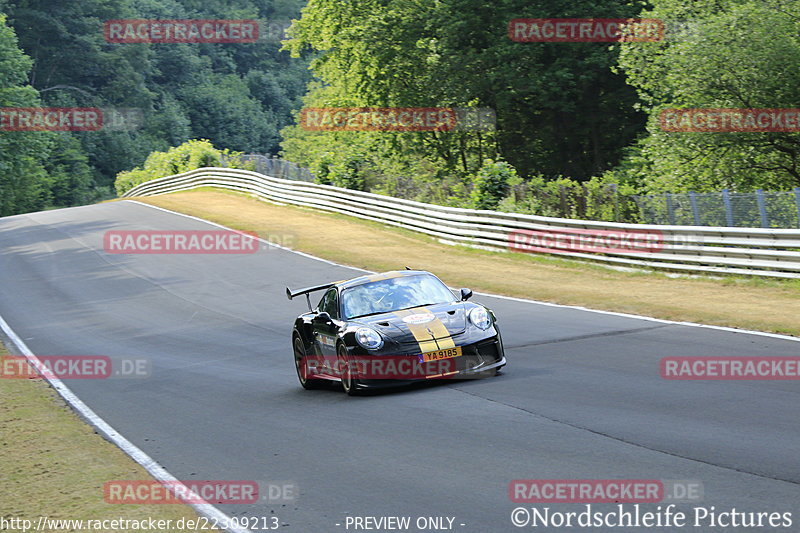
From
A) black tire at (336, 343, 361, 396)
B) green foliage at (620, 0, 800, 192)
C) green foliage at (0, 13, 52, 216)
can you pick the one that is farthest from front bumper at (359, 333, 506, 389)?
green foliage at (0, 13, 52, 216)

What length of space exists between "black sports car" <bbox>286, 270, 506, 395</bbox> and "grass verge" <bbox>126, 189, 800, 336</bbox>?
4.91 metres

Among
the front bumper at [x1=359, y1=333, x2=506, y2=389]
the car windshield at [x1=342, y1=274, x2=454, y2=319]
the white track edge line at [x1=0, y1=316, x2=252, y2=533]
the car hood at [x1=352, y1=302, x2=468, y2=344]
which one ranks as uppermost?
the car windshield at [x1=342, y1=274, x2=454, y2=319]

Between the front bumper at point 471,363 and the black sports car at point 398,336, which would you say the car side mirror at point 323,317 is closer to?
the black sports car at point 398,336

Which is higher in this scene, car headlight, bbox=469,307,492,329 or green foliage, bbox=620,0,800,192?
green foliage, bbox=620,0,800,192

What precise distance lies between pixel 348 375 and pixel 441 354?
4.01 ft

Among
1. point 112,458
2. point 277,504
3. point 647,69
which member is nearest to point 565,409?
point 277,504

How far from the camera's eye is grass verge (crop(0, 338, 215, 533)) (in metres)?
7.67

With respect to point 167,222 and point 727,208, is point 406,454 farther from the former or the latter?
point 167,222

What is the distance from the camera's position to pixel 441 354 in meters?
11.3

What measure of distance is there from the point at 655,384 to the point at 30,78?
9215 cm

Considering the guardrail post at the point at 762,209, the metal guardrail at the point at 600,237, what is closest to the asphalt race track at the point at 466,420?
the metal guardrail at the point at 600,237

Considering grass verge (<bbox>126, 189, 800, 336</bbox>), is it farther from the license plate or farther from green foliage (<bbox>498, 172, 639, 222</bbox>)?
the license plate

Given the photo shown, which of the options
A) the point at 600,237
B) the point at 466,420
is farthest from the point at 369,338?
the point at 600,237

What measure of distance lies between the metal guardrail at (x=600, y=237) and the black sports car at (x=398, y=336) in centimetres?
950
